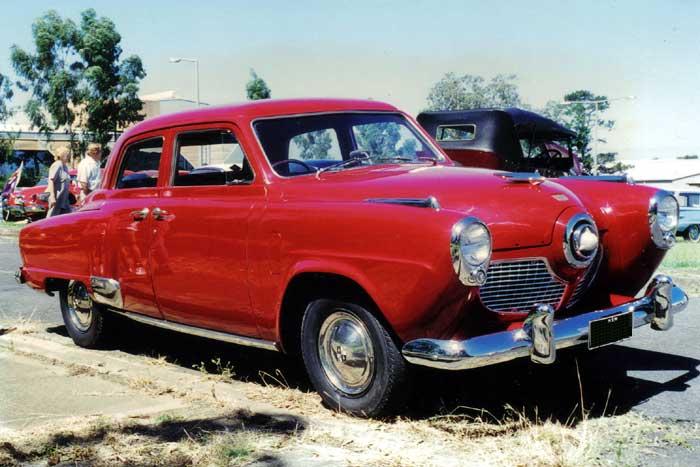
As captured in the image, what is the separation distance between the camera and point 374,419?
4070mm

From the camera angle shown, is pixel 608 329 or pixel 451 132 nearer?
pixel 608 329

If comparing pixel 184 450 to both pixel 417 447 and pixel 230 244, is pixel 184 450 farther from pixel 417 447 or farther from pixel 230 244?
pixel 230 244

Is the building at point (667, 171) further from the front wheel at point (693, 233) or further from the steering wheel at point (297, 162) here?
the steering wheel at point (297, 162)

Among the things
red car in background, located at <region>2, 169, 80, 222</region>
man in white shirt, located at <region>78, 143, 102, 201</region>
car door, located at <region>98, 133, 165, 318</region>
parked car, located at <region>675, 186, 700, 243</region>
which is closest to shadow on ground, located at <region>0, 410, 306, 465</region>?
car door, located at <region>98, 133, 165, 318</region>

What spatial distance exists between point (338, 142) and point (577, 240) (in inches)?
68.1

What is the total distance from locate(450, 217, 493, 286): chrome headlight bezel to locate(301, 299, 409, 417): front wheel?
553 mm

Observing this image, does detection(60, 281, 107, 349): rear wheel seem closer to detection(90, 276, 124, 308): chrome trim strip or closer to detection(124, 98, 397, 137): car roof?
detection(90, 276, 124, 308): chrome trim strip

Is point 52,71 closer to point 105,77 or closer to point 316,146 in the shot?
point 105,77

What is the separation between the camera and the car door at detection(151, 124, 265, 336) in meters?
4.62

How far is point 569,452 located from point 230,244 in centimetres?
219

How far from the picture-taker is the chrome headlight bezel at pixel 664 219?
15.2 ft

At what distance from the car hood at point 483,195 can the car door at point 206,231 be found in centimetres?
45

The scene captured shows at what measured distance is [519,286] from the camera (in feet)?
12.9

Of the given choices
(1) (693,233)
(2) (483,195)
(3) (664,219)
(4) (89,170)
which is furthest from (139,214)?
(1) (693,233)
